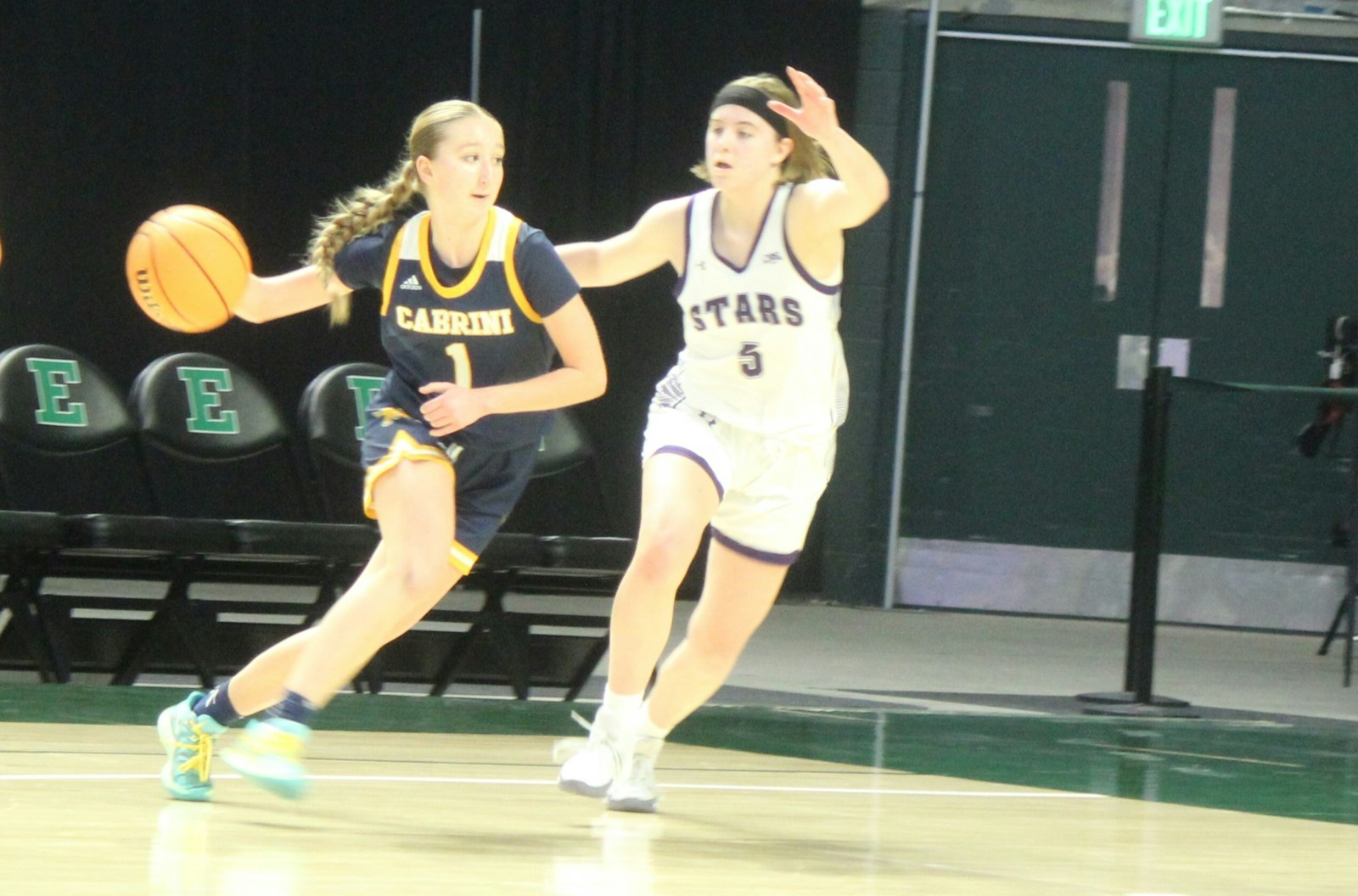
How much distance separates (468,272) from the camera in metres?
3.66

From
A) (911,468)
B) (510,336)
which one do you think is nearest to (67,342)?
(911,468)

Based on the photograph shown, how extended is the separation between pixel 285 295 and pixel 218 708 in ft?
2.63

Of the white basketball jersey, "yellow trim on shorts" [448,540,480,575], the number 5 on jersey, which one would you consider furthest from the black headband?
"yellow trim on shorts" [448,540,480,575]

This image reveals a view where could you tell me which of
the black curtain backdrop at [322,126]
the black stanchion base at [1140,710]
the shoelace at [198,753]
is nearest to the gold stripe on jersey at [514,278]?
the shoelace at [198,753]

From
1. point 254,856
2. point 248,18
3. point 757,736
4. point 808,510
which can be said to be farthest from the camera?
point 248,18

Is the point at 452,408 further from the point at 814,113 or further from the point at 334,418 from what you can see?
the point at 334,418

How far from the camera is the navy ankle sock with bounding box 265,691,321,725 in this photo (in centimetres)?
347

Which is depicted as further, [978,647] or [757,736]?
[978,647]

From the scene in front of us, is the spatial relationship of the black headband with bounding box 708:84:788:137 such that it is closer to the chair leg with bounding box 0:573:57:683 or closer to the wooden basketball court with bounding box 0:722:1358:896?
the wooden basketball court with bounding box 0:722:1358:896

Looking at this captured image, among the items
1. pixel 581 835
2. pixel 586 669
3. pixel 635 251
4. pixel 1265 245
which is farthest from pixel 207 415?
pixel 1265 245

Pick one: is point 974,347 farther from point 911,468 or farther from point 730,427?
point 730,427

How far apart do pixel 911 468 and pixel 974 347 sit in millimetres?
669

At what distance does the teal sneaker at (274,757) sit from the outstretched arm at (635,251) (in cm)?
106

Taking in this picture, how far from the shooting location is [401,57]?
30.4 feet
